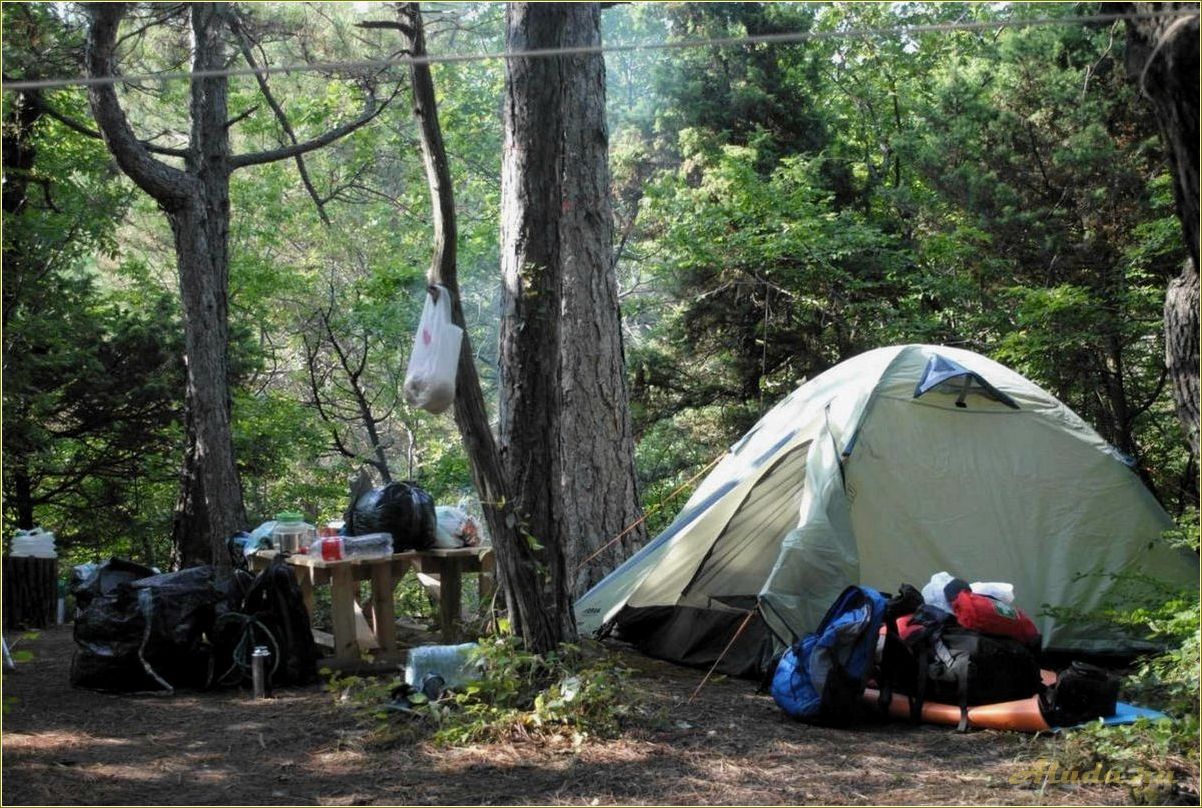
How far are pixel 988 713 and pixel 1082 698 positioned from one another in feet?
1.22

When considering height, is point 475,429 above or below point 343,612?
above

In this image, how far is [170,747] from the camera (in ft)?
14.6

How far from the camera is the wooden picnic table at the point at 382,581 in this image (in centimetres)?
578

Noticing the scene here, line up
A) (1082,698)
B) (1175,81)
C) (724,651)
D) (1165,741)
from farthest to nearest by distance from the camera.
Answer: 1. (724,651)
2. (1082,698)
3. (1165,741)
4. (1175,81)

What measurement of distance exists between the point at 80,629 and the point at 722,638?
3.20 m

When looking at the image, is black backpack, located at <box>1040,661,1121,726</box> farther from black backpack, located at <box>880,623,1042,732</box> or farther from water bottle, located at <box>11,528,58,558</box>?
water bottle, located at <box>11,528,58,558</box>

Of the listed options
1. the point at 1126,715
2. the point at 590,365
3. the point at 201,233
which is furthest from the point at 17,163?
the point at 1126,715

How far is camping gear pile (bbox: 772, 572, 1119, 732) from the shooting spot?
466cm

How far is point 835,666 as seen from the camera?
15.4 ft

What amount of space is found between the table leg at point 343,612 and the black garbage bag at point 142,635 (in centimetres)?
54

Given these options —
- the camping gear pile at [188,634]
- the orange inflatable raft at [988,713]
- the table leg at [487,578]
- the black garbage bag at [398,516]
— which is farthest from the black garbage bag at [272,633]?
the orange inflatable raft at [988,713]

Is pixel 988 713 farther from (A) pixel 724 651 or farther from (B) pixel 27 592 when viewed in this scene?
(B) pixel 27 592

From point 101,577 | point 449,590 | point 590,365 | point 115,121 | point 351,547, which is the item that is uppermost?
point 115,121

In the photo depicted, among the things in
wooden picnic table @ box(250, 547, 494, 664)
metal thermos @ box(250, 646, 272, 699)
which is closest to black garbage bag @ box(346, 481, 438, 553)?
wooden picnic table @ box(250, 547, 494, 664)
